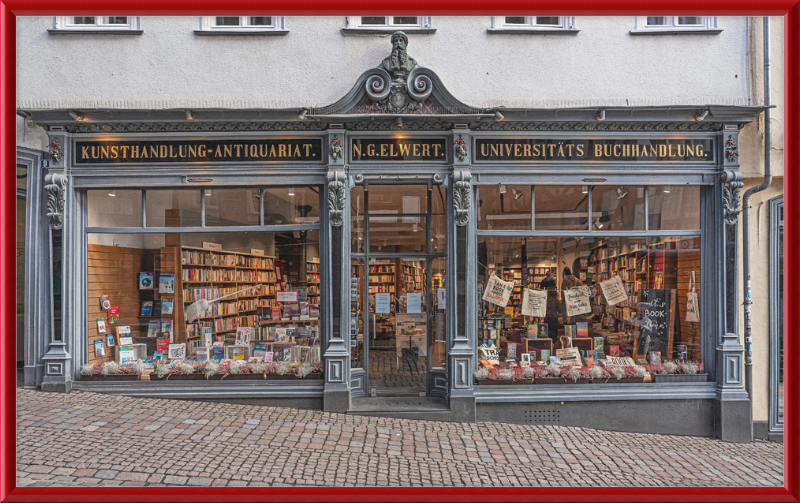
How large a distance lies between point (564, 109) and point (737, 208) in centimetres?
302

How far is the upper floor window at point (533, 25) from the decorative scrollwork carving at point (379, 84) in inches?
72.5

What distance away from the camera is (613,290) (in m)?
7.54

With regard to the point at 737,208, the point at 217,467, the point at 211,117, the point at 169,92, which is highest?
the point at 169,92

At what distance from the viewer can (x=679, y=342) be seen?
7.43m

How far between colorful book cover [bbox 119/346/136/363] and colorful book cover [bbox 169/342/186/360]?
1.95 ft

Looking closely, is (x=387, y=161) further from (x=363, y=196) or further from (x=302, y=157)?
(x=302, y=157)

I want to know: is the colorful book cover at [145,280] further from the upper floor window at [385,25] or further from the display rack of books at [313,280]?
the upper floor window at [385,25]

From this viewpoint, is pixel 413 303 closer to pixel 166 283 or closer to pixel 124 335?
pixel 166 283

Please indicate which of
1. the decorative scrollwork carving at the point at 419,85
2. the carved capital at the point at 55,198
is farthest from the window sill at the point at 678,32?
the carved capital at the point at 55,198

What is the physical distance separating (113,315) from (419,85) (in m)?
6.13

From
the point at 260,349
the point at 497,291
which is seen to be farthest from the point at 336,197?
the point at 497,291

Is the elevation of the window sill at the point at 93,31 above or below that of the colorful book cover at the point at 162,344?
above

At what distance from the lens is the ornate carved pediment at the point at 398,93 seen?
7023mm
